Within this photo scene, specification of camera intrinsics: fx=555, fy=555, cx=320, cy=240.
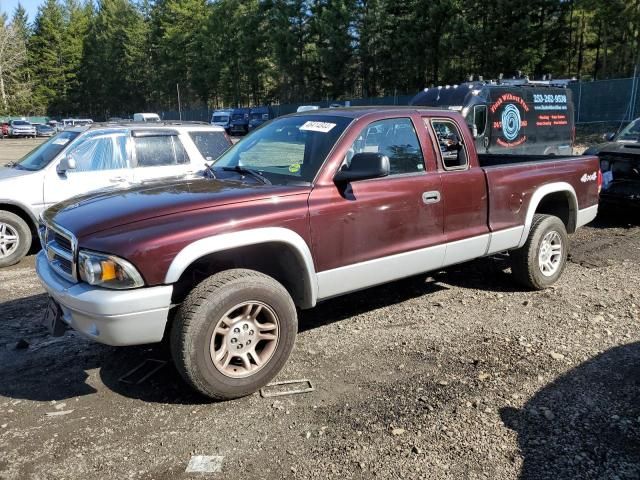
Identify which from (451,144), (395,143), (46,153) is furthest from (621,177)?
(46,153)

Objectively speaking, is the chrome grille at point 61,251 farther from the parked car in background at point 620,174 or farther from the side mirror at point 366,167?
the parked car in background at point 620,174

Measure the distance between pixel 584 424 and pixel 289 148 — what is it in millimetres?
2814

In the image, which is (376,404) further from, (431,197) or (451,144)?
(451,144)

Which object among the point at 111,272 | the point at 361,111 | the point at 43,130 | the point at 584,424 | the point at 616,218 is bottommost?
the point at 584,424

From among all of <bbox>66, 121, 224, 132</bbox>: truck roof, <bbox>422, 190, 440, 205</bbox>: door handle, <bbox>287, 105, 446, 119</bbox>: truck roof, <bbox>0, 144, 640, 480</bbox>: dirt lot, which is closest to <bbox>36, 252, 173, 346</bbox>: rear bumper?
<bbox>0, 144, 640, 480</bbox>: dirt lot

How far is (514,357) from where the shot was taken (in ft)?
13.8

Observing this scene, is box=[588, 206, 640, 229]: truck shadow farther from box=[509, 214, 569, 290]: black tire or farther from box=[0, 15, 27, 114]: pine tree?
box=[0, 15, 27, 114]: pine tree

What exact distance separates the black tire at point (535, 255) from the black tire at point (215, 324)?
2856 millimetres

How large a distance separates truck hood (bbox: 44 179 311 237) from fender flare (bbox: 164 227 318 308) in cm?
25

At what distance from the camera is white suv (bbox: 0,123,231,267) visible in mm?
7164

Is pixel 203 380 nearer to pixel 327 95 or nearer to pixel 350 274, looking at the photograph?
pixel 350 274

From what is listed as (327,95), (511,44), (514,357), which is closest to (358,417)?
(514,357)

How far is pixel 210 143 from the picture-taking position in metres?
8.27

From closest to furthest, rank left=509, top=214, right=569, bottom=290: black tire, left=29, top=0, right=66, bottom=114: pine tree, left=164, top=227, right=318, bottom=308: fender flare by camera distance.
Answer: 1. left=164, top=227, right=318, bottom=308: fender flare
2. left=509, top=214, right=569, bottom=290: black tire
3. left=29, top=0, right=66, bottom=114: pine tree
